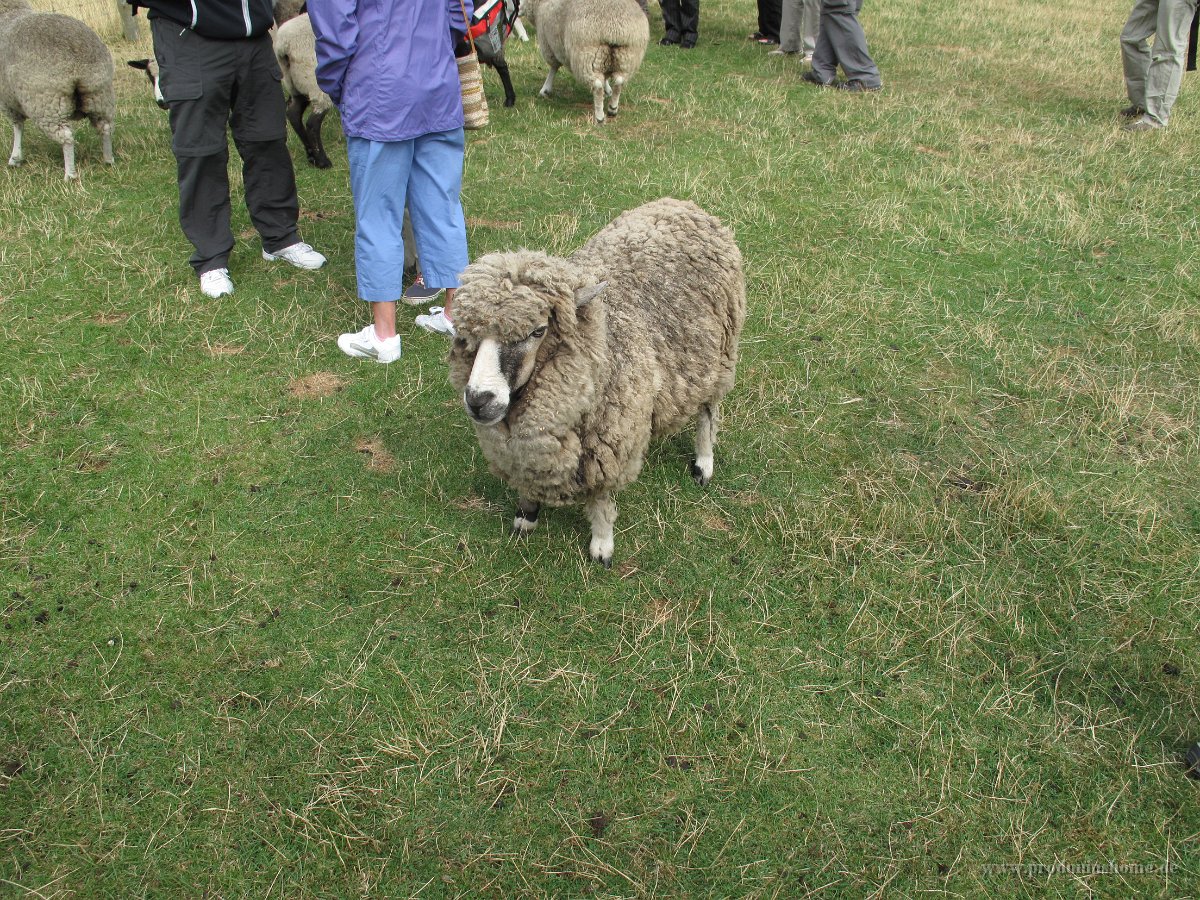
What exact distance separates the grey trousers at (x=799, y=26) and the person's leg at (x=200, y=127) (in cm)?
785

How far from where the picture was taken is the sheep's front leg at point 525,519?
3199 mm

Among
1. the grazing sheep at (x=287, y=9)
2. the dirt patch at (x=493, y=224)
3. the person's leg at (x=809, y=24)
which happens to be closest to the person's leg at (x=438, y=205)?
the dirt patch at (x=493, y=224)

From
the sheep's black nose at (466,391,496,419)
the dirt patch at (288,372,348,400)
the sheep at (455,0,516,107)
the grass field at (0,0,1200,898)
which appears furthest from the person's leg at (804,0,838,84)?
the sheep's black nose at (466,391,496,419)

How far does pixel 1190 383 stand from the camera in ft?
13.8

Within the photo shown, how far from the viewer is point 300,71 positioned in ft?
20.3

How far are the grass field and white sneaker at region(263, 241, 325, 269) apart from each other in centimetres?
12

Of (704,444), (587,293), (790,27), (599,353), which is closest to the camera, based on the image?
(587,293)

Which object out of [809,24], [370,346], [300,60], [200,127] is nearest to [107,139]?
[300,60]

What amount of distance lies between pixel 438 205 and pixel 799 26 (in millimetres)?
8565

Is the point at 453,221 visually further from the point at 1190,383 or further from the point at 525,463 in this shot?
the point at 1190,383

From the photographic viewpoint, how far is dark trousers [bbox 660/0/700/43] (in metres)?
10.8

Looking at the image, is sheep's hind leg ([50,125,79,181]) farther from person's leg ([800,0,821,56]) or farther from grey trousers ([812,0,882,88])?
person's leg ([800,0,821,56])

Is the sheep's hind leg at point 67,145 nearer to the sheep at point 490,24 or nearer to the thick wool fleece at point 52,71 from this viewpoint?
the thick wool fleece at point 52,71

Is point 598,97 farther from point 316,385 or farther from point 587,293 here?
point 587,293
